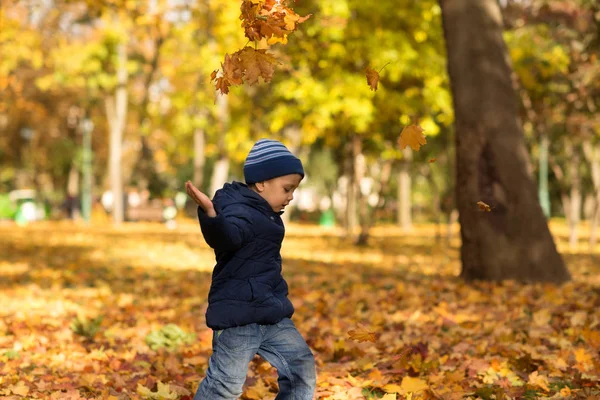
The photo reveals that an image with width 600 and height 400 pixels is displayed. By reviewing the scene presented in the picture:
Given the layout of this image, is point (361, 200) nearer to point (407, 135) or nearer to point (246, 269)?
point (407, 135)

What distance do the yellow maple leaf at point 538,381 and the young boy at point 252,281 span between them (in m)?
1.60

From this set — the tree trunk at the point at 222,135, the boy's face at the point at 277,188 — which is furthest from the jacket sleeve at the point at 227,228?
the tree trunk at the point at 222,135

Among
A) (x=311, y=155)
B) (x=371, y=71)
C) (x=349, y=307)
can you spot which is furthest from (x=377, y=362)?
(x=311, y=155)

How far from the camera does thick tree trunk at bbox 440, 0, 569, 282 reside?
9.34 meters

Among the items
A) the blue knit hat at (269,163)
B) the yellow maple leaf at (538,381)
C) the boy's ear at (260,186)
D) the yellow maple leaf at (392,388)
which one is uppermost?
the blue knit hat at (269,163)

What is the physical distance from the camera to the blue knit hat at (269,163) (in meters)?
3.39

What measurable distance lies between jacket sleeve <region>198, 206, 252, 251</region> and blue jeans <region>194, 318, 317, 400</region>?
40cm

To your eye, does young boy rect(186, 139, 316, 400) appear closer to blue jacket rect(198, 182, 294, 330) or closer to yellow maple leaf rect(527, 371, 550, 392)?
blue jacket rect(198, 182, 294, 330)

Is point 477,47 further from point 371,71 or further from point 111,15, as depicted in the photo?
point 111,15

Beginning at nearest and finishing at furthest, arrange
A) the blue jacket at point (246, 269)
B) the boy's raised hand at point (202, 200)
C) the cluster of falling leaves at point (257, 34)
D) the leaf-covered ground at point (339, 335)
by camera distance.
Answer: the boy's raised hand at point (202, 200), the blue jacket at point (246, 269), the cluster of falling leaves at point (257, 34), the leaf-covered ground at point (339, 335)

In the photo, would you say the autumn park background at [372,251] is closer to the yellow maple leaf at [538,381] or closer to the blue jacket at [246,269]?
the yellow maple leaf at [538,381]

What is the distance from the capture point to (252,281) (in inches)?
134

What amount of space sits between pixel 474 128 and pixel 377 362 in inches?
199

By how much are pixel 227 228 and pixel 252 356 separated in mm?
654
